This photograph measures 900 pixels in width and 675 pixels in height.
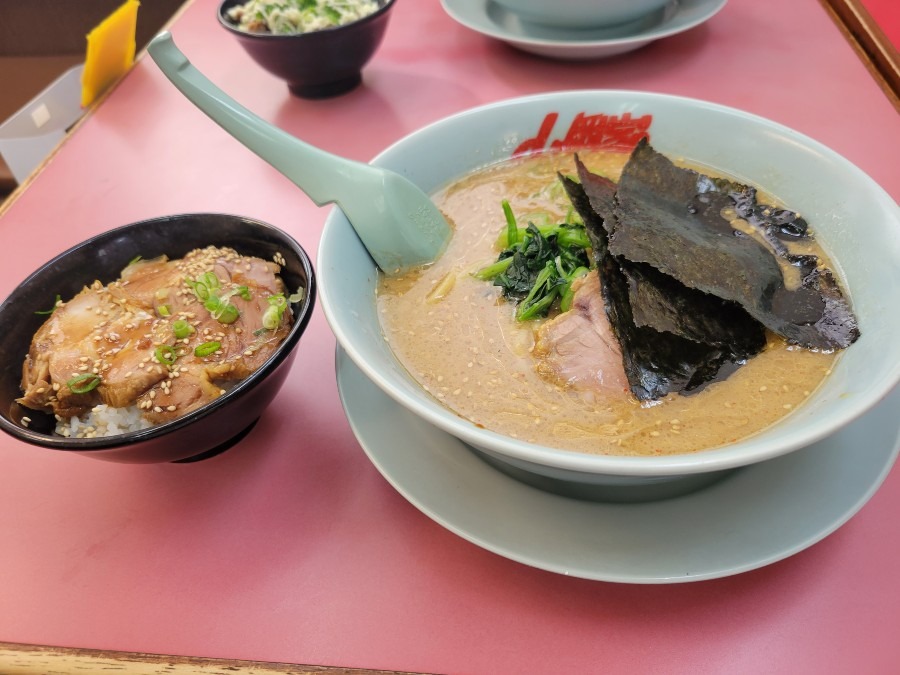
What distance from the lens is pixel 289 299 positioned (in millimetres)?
1189

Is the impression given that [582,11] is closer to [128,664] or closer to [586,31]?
[586,31]

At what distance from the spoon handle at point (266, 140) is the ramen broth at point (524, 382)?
0.21 meters

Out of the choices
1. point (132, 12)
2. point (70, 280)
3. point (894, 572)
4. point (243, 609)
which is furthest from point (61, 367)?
point (132, 12)

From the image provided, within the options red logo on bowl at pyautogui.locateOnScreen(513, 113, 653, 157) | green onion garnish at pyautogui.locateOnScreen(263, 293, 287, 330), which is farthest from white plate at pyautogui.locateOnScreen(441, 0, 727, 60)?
green onion garnish at pyautogui.locateOnScreen(263, 293, 287, 330)

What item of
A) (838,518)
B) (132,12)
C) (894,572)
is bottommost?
(894,572)

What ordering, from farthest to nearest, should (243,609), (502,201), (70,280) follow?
(502,201) → (70,280) → (243,609)

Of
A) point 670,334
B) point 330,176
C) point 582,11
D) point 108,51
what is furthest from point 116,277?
point 582,11

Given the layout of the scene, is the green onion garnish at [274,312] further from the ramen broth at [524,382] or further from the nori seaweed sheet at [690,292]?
the nori seaweed sheet at [690,292]

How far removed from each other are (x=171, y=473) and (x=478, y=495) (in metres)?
0.56

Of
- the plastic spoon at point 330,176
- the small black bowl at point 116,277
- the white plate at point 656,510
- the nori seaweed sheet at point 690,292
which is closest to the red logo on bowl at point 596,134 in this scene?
the nori seaweed sheet at point 690,292

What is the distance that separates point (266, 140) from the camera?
3.96 feet

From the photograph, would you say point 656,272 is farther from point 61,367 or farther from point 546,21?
point 546,21

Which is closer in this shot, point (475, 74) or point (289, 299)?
point (289, 299)

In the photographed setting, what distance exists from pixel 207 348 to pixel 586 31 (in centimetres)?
172
